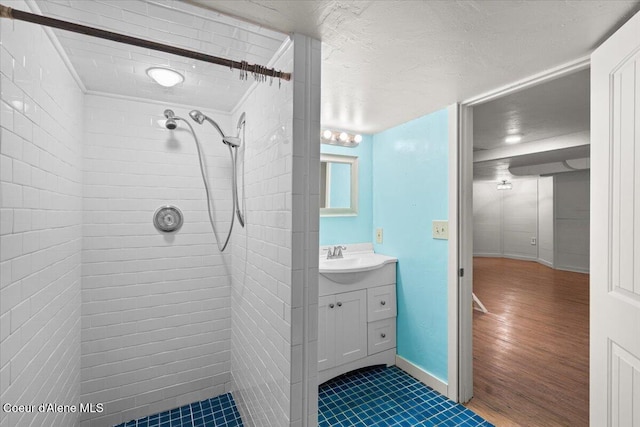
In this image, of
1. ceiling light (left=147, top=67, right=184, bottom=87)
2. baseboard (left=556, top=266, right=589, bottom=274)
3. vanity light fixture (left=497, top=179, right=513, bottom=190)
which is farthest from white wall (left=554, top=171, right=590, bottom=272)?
ceiling light (left=147, top=67, right=184, bottom=87)

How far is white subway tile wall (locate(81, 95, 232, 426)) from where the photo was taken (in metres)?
1.77

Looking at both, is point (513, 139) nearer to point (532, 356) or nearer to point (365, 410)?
point (532, 356)

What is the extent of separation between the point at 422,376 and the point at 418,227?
1141 mm

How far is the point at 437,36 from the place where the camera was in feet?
3.99

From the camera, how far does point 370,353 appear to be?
2342 millimetres

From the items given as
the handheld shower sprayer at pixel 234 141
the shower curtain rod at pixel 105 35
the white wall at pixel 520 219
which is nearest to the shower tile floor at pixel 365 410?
the handheld shower sprayer at pixel 234 141

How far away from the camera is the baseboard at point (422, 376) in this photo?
6.77 feet

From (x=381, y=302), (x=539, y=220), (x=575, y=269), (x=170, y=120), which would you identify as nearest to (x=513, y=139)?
(x=381, y=302)

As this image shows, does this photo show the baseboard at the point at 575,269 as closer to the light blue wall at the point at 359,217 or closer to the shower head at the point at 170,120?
the light blue wall at the point at 359,217

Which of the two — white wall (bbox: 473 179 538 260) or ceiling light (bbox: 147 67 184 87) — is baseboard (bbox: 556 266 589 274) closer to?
white wall (bbox: 473 179 538 260)

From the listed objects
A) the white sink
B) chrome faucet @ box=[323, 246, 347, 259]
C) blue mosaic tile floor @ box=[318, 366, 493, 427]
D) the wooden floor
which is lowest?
blue mosaic tile floor @ box=[318, 366, 493, 427]

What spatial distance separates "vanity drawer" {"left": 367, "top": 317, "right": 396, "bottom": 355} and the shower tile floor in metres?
0.25

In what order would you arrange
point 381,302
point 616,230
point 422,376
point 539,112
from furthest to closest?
point 539,112
point 381,302
point 422,376
point 616,230

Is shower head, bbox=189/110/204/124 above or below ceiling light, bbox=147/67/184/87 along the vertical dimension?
below
